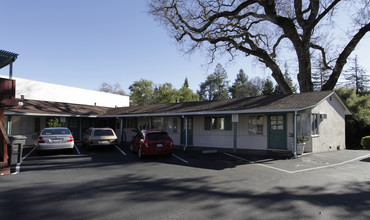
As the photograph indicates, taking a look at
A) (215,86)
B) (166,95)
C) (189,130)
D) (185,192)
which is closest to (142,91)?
(166,95)

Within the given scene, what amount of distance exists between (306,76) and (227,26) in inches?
343

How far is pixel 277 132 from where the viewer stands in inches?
553

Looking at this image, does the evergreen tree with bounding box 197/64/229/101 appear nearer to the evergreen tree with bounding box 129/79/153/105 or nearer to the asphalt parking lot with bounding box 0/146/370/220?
the evergreen tree with bounding box 129/79/153/105

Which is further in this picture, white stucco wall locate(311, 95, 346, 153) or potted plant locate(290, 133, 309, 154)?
white stucco wall locate(311, 95, 346, 153)

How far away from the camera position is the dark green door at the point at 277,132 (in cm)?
1378

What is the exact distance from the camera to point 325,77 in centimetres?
6012

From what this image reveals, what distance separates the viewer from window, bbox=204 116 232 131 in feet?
53.1

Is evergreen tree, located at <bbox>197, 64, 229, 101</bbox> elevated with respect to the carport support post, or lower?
elevated

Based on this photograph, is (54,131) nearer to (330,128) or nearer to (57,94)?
(330,128)

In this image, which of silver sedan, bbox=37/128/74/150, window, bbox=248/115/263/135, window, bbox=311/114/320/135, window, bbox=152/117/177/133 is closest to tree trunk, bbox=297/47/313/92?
window, bbox=311/114/320/135

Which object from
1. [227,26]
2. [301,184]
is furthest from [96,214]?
[227,26]

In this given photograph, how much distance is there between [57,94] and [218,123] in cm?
2368

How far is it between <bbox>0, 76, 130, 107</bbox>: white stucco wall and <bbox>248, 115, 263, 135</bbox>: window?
22172 mm

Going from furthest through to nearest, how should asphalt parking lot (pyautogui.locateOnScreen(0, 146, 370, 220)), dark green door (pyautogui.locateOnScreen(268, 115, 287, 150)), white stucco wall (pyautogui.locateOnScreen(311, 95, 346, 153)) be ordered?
1. white stucco wall (pyautogui.locateOnScreen(311, 95, 346, 153))
2. dark green door (pyautogui.locateOnScreen(268, 115, 287, 150))
3. asphalt parking lot (pyautogui.locateOnScreen(0, 146, 370, 220))
